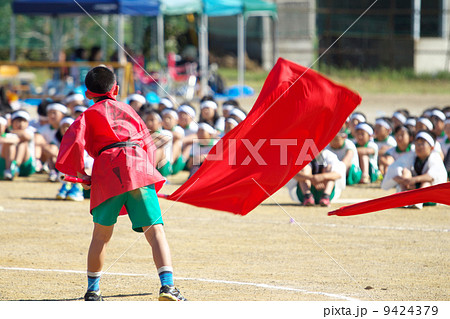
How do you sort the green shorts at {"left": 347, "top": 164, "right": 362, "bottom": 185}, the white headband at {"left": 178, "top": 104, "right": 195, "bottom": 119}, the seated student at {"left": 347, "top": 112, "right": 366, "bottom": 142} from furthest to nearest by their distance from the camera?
the white headband at {"left": 178, "top": 104, "right": 195, "bottom": 119} → the seated student at {"left": 347, "top": 112, "right": 366, "bottom": 142} → the green shorts at {"left": 347, "top": 164, "right": 362, "bottom": 185}

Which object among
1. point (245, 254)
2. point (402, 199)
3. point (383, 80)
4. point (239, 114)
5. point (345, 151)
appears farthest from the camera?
point (383, 80)

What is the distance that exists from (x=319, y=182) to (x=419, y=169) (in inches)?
53.5

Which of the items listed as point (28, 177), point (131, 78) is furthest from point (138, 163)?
point (131, 78)

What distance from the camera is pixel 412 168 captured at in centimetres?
1071

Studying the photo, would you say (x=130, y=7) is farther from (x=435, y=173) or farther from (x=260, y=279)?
(x=260, y=279)

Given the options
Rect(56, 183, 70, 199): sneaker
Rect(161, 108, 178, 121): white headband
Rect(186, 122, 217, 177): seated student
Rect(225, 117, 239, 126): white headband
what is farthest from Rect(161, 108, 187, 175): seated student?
Rect(56, 183, 70, 199): sneaker

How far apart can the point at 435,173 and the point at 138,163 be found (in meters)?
5.83

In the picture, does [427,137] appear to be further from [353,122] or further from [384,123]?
[353,122]

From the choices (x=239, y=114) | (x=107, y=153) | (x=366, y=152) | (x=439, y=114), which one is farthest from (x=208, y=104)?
(x=107, y=153)

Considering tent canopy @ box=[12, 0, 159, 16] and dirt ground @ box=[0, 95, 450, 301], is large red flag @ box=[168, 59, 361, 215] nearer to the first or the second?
dirt ground @ box=[0, 95, 450, 301]

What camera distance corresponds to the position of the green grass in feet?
90.7

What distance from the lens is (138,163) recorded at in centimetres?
561

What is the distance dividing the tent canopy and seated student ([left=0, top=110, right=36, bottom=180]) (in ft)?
26.6

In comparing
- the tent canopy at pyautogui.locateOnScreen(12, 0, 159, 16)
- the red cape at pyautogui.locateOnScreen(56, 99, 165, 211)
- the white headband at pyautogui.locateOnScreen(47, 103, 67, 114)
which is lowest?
the white headband at pyautogui.locateOnScreen(47, 103, 67, 114)
